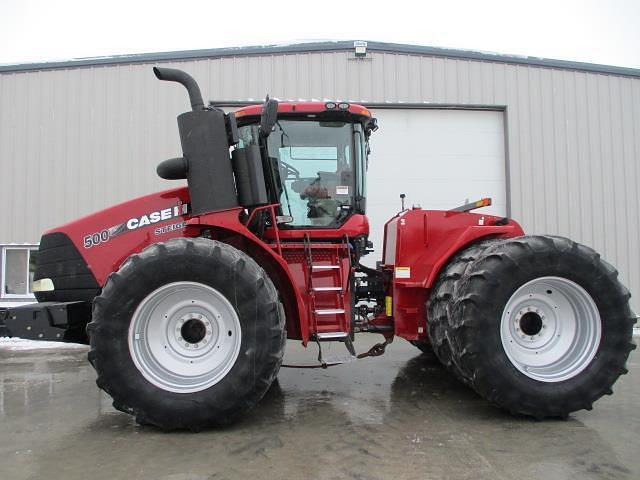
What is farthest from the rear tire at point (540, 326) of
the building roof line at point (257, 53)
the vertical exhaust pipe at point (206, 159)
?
the building roof line at point (257, 53)

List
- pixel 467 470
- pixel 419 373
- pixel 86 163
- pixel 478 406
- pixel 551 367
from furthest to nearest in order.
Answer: pixel 86 163, pixel 419 373, pixel 478 406, pixel 551 367, pixel 467 470

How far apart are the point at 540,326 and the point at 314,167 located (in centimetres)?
239

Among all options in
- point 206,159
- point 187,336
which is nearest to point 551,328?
point 187,336

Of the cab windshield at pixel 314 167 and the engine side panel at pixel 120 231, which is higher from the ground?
the cab windshield at pixel 314 167

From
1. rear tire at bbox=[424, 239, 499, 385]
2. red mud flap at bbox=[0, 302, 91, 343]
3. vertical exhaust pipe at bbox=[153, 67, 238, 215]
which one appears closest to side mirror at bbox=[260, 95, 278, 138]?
vertical exhaust pipe at bbox=[153, 67, 238, 215]

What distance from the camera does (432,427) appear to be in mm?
3848

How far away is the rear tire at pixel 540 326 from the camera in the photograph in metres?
3.85

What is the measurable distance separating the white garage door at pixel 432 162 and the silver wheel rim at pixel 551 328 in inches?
212

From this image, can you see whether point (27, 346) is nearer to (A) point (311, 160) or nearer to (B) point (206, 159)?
(B) point (206, 159)

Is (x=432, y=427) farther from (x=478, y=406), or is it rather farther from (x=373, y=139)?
(x=373, y=139)

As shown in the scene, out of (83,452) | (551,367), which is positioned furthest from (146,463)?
(551,367)

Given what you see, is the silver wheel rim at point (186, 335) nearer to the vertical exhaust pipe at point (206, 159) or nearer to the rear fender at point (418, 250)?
the vertical exhaust pipe at point (206, 159)

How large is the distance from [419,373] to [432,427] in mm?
1900

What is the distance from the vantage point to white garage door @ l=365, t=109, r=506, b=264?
9562 millimetres
